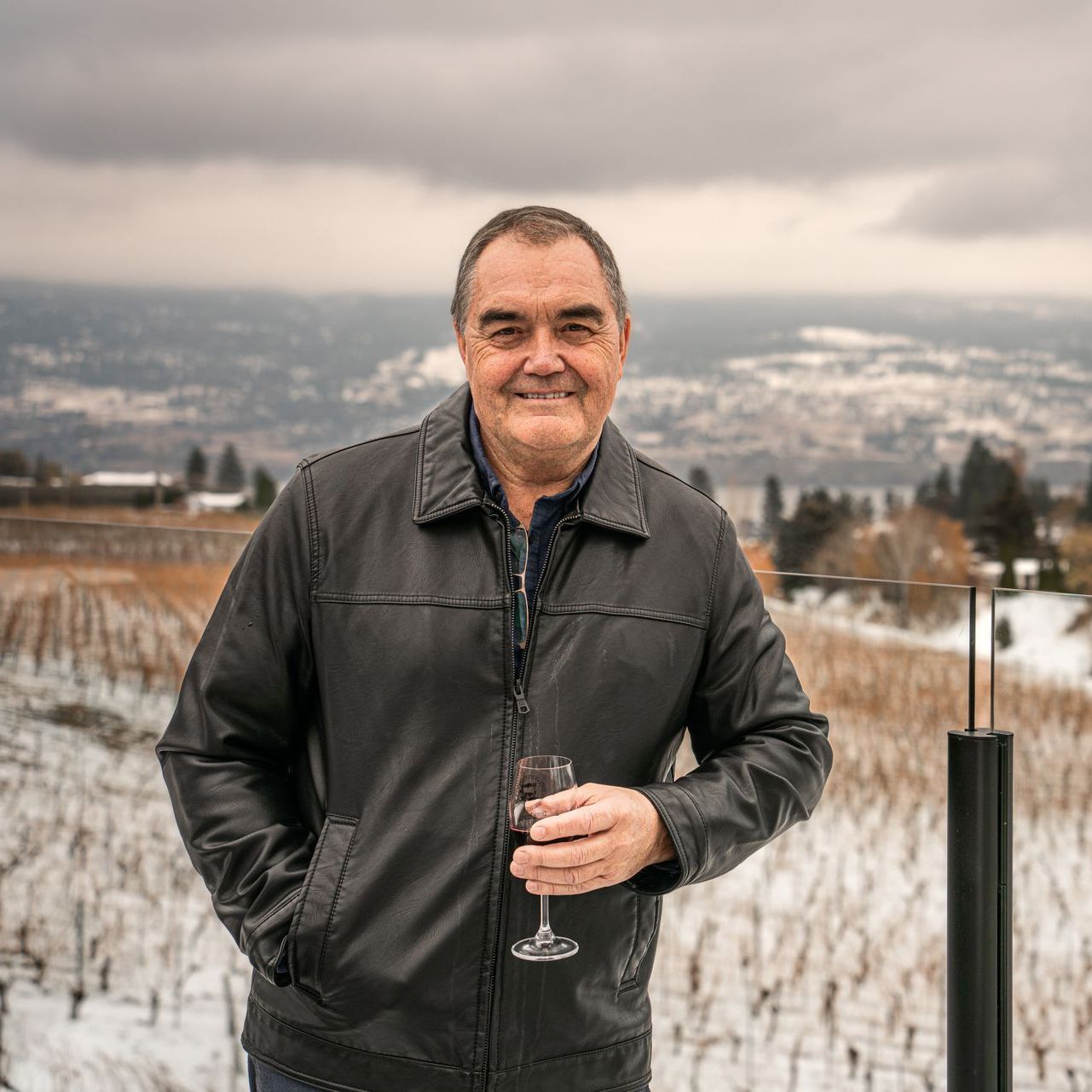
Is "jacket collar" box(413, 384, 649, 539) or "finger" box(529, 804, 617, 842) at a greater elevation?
"jacket collar" box(413, 384, 649, 539)

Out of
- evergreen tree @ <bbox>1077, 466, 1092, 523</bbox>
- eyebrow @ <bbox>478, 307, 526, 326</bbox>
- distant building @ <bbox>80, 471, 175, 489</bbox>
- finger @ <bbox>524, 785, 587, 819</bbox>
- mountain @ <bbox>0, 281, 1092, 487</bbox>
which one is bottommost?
finger @ <bbox>524, 785, 587, 819</bbox>

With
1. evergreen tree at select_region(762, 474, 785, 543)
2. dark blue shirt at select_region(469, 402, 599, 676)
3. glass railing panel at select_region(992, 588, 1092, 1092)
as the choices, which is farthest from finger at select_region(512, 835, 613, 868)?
evergreen tree at select_region(762, 474, 785, 543)

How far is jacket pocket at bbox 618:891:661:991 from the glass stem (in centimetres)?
15

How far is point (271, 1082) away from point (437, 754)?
429mm

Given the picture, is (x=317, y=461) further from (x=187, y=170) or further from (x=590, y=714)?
(x=187, y=170)

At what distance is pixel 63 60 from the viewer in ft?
143

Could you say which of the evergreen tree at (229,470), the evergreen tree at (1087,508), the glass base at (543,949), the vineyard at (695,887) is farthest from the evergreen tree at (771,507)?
the glass base at (543,949)

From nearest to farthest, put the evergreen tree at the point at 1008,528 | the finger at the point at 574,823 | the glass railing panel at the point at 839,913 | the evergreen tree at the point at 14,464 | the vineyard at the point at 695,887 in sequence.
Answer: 1. the finger at the point at 574,823
2. the vineyard at the point at 695,887
3. the glass railing panel at the point at 839,913
4. the evergreen tree at the point at 1008,528
5. the evergreen tree at the point at 14,464

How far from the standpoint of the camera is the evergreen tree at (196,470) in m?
37.0

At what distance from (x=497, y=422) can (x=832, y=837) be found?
114 centimetres

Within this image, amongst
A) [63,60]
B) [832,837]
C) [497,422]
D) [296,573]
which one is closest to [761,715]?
[497,422]

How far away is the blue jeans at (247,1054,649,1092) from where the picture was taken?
1478 millimetres

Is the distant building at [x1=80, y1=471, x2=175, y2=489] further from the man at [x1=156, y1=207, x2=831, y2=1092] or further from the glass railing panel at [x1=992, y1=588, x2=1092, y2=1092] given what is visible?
the man at [x1=156, y1=207, x2=831, y2=1092]

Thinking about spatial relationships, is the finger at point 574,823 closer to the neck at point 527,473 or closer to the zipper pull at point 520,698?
the zipper pull at point 520,698
